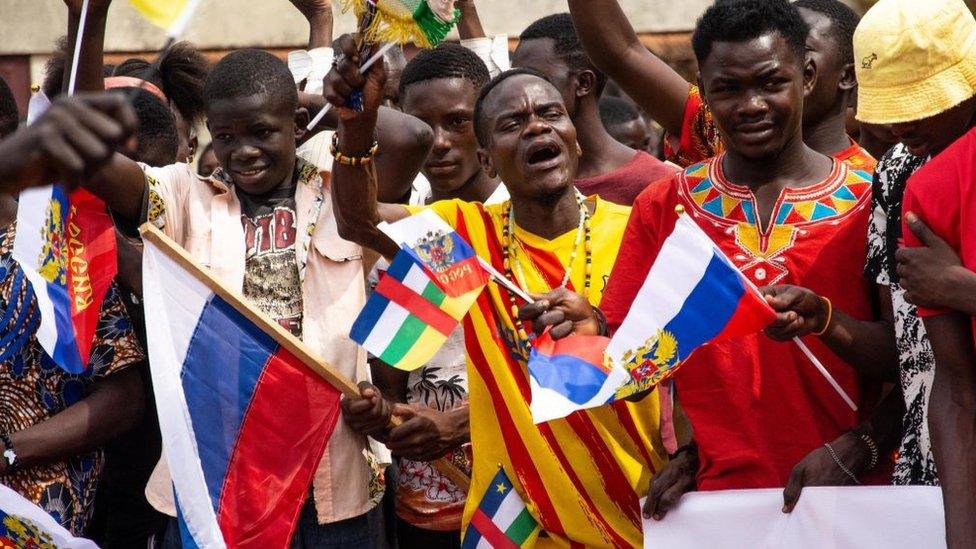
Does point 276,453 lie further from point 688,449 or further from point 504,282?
point 688,449

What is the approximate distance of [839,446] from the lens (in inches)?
159

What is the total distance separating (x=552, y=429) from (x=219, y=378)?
3.78 feet

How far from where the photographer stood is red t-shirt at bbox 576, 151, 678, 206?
18.5ft

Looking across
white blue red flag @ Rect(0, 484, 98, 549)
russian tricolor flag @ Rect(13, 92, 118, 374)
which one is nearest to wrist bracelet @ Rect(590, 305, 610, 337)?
russian tricolor flag @ Rect(13, 92, 118, 374)

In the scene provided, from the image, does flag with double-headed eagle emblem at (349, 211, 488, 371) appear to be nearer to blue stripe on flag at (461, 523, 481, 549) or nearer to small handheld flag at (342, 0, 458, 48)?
small handheld flag at (342, 0, 458, 48)

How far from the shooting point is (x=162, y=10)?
3387 millimetres

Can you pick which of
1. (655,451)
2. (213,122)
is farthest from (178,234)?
(655,451)

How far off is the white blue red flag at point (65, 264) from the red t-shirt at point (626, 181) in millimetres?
1823

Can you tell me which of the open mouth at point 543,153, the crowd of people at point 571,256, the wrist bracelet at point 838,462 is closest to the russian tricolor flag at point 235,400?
the crowd of people at point 571,256

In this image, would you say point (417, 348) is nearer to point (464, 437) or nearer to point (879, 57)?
point (464, 437)

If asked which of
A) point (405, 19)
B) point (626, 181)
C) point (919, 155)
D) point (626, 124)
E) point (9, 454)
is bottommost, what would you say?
point (626, 124)

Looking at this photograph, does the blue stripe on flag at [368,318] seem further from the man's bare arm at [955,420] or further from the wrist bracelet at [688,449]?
the man's bare arm at [955,420]

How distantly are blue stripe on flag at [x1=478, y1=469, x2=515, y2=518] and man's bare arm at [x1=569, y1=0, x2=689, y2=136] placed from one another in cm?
143

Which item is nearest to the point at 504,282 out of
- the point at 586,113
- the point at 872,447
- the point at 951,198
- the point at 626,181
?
the point at 872,447
